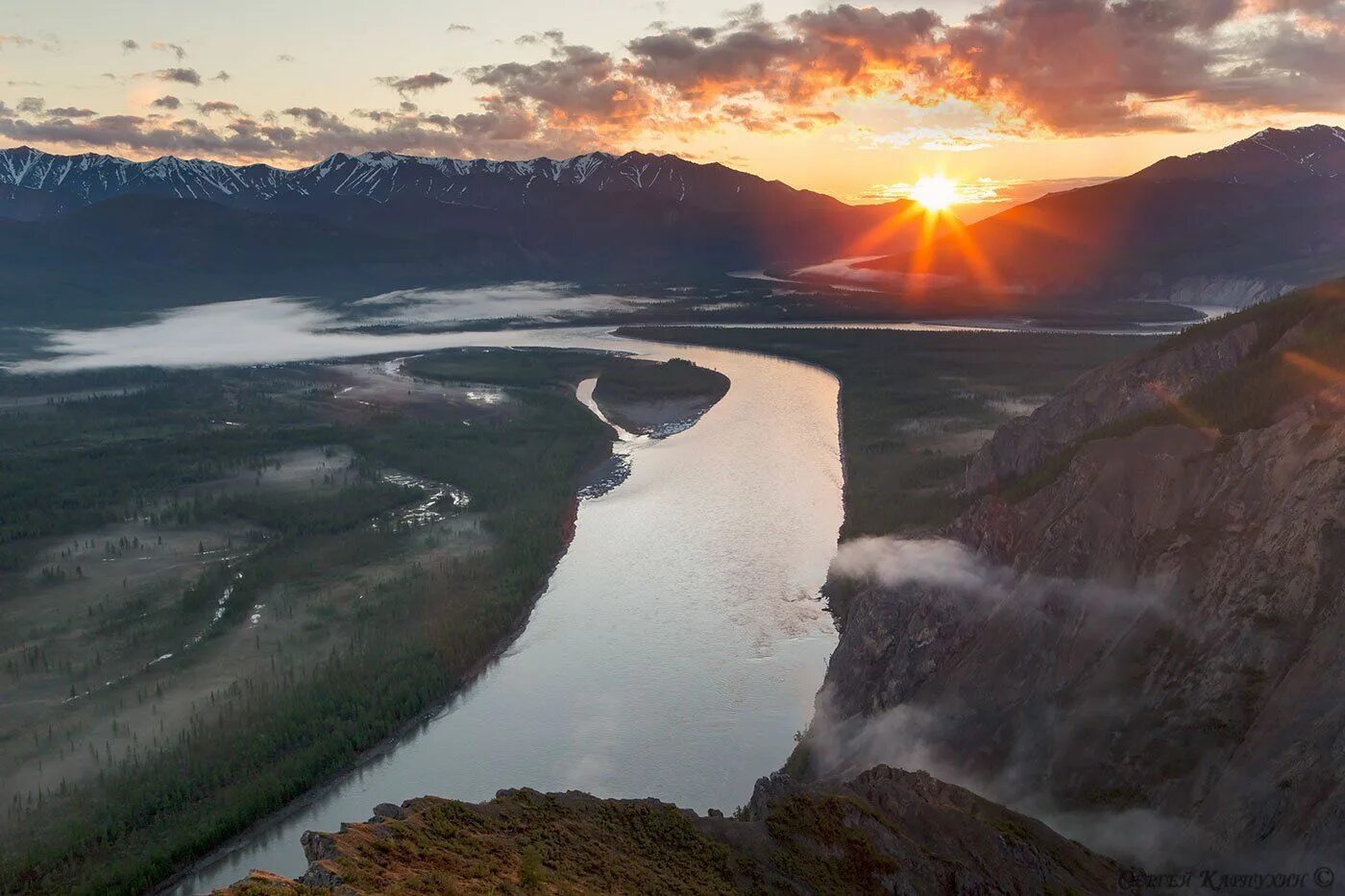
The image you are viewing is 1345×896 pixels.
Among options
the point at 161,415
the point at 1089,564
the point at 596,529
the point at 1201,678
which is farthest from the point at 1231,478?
the point at 161,415

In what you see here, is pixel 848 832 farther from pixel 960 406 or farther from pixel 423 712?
pixel 960 406

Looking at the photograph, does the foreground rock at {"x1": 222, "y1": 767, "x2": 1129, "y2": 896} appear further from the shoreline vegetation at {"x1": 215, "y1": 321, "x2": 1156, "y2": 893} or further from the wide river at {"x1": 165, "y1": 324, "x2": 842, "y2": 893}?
the wide river at {"x1": 165, "y1": 324, "x2": 842, "y2": 893}

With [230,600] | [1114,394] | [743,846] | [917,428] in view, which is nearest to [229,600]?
[230,600]

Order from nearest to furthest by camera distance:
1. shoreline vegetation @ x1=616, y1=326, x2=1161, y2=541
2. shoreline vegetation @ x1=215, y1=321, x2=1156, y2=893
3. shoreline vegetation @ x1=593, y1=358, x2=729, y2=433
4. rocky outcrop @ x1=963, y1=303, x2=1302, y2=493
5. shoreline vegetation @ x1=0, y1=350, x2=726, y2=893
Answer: shoreline vegetation @ x1=215, y1=321, x2=1156, y2=893 → shoreline vegetation @ x1=0, y1=350, x2=726, y2=893 → rocky outcrop @ x1=963, y1=303, x2=1302, y2=493 → shoreline vegetation @ x1=616, y1=326, x2=1161, y2=541 → shoreline vegetation @ x1=593, y1=358, x2=729, y2=433

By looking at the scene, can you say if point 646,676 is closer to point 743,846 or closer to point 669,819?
point 669,819

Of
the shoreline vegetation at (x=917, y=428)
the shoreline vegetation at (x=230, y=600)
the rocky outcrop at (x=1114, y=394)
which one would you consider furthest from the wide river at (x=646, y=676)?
the rocky outcrop at (x=1114, y=394)

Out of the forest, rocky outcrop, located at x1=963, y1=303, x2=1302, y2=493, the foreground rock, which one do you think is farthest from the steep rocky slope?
the forest

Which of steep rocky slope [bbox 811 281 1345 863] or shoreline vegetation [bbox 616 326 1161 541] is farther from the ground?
steep rocky slope [bbox 811 281 1345 863]

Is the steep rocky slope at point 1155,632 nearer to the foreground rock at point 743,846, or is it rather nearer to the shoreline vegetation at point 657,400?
the foreground rock at point 743,846
